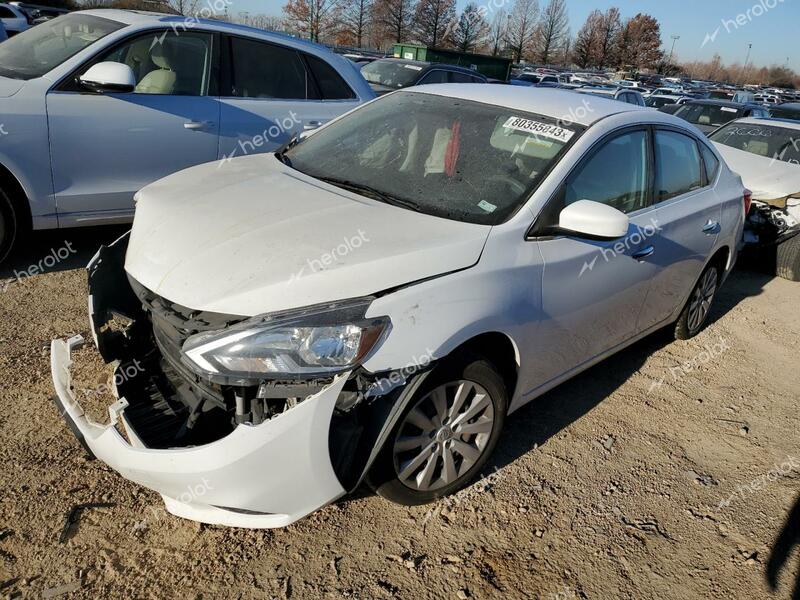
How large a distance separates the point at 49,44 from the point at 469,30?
45455 mm

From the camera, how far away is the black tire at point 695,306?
4.54 meters

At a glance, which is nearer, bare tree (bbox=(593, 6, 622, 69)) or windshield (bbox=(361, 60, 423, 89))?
windshield (bbox=(361, 60, 423, 89))

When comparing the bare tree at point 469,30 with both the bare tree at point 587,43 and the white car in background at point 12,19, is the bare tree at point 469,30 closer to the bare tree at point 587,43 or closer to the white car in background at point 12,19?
the bare tree at point 587,43

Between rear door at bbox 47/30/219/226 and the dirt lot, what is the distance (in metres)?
0.96

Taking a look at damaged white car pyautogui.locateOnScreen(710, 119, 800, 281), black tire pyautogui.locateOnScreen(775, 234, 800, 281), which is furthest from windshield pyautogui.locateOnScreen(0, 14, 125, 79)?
black tire pyautogui.locateOnScreen(775, 234, 800, 281)

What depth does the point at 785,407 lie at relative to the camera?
404cm

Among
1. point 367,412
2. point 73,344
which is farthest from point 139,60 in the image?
point 367,412

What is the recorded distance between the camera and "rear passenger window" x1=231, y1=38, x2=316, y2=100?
5203mm

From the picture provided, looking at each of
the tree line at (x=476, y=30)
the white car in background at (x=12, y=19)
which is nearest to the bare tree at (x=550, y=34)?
the tree line at (x=476, y=30)

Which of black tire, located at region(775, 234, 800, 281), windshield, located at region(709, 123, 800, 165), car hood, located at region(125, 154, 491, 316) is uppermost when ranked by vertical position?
windshield, located at region(709, 123, 800, 165)

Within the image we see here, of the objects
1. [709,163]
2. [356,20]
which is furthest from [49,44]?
[356,20]

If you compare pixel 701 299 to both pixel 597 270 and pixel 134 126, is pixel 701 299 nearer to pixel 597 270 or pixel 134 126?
pixel 597 270

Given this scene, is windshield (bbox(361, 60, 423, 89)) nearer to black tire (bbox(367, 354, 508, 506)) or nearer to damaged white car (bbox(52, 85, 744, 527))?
damaged white car (bbox(52, 85, 744, 527))

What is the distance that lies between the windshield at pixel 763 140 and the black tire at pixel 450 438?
269 inches
